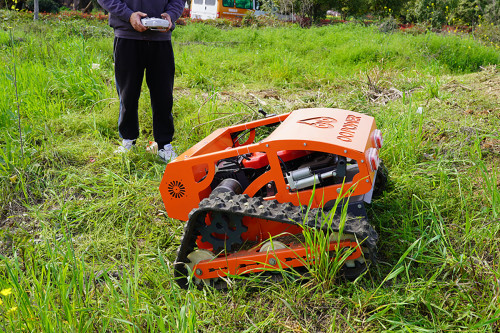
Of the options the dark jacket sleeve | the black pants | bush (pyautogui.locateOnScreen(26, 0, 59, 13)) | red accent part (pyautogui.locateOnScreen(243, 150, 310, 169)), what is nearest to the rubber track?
red accent part (pyautogui.locateOnScreen(243, 150, 310, 169))

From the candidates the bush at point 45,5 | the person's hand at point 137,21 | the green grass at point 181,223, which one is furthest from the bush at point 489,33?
the bush at point 45,5

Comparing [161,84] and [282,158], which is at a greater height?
[161,84]

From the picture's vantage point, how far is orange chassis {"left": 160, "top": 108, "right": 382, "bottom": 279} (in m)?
2.16

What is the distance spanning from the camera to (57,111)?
4.45 metres

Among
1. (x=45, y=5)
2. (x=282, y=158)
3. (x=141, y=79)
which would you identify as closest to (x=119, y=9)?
(x=141, y=79)

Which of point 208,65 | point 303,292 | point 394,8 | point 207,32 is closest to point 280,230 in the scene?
point 303,292

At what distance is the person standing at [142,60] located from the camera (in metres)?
3.43

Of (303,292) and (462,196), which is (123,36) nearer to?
(303,292)

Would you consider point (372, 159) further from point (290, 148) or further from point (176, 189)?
point (176, 189)

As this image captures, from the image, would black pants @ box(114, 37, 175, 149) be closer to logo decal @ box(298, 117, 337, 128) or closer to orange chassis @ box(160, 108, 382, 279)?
orange chassis @ box(160, 108, 382, 279)

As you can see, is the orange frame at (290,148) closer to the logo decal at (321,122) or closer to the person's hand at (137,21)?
the logo decal at (321,122)

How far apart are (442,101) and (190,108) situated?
8.30 ft

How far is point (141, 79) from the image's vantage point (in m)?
3.67

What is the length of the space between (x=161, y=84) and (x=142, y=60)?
0.24 metres
